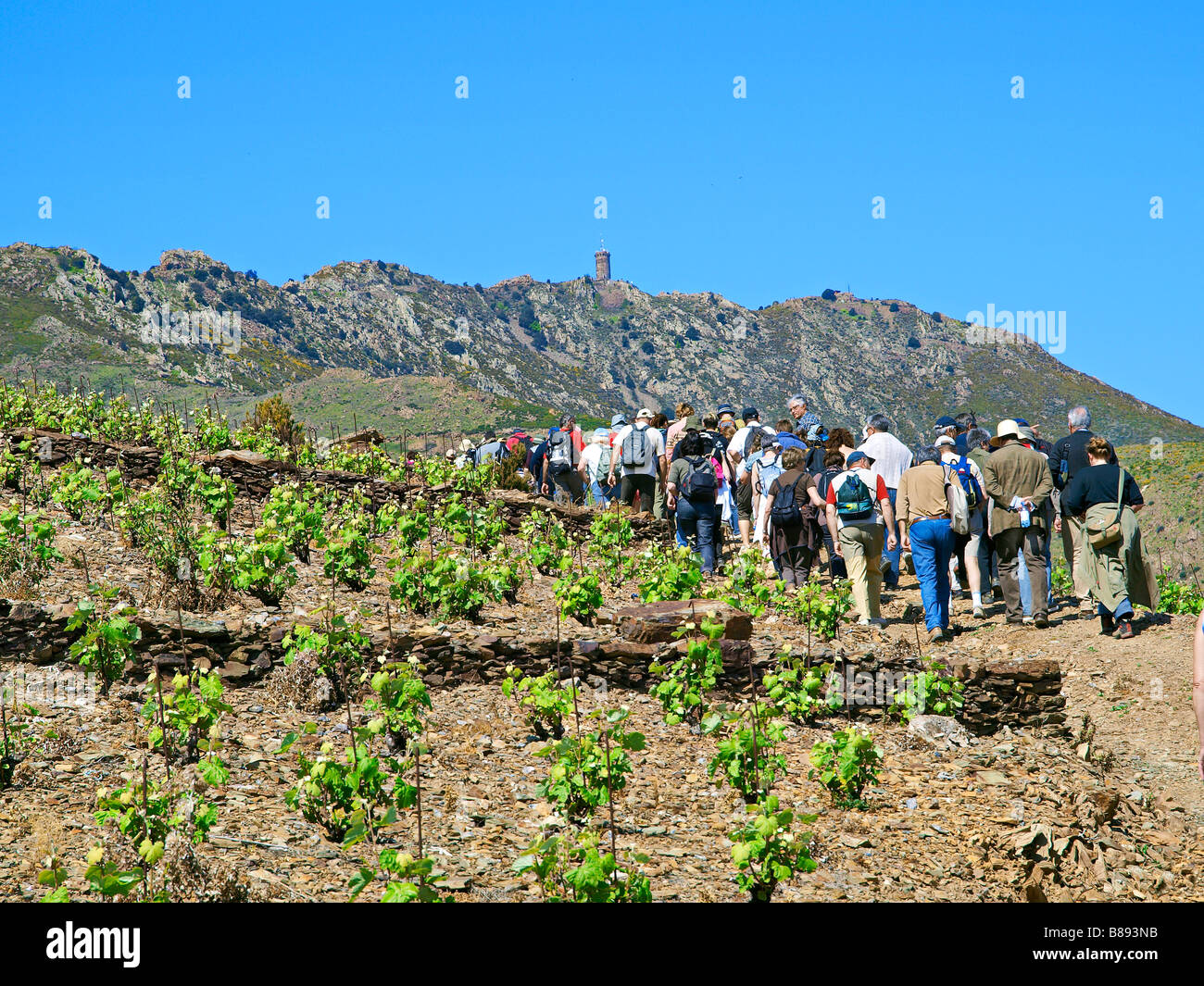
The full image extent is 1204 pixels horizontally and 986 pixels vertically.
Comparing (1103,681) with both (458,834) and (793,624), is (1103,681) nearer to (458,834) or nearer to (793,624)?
(793,624)

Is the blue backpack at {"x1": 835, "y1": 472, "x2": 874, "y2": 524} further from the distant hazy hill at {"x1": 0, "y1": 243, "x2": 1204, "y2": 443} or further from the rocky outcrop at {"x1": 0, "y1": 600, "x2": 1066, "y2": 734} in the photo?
the distant hazy hill at {"x1": 0, "y1": 243, "x2": 1204, "y2": 443}

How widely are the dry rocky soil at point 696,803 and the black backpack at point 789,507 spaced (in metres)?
2.05

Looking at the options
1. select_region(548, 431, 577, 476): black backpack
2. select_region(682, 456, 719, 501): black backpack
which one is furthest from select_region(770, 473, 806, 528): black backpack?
select_region(548, 431, 577, 476): black backpack

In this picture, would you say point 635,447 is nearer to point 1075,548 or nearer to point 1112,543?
point 1075,548

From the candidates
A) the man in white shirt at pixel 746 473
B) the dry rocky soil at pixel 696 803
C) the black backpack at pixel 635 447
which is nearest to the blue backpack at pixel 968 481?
the dry rocky soil at pixel 696 803

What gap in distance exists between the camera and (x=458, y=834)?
4789mm

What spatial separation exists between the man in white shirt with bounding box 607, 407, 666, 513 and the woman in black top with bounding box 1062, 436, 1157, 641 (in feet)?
15.4

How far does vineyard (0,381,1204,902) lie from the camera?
14.0 feet

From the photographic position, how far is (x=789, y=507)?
31.1 feet

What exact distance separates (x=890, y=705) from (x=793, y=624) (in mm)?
2162

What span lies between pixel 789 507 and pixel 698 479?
1.01 m

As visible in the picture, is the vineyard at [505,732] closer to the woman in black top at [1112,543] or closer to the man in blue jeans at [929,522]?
the woman in black top at [1112,543]
